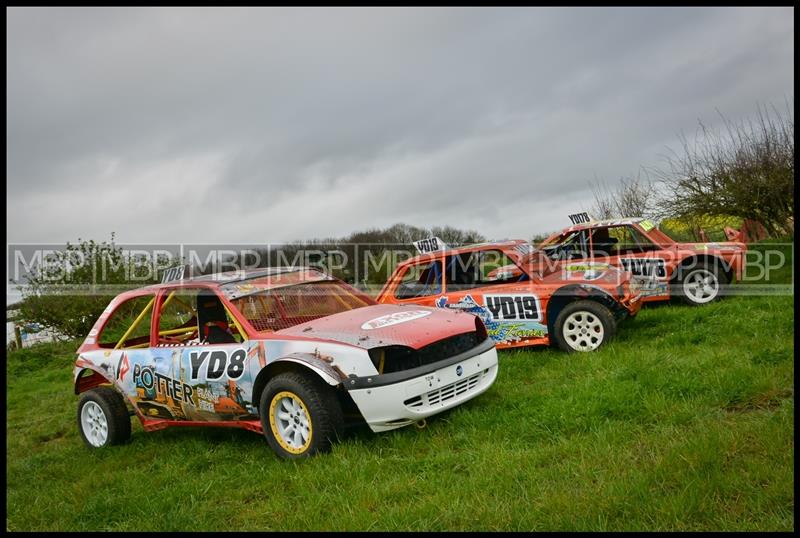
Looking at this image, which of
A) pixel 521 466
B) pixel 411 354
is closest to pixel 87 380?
pixel 411 354

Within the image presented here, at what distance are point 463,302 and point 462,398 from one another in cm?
294

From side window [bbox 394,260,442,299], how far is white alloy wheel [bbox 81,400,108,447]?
4061 mm

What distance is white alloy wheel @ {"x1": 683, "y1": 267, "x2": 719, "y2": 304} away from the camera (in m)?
9.21

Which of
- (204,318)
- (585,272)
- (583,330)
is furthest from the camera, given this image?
(585,272)

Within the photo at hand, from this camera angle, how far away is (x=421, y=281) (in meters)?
8.80

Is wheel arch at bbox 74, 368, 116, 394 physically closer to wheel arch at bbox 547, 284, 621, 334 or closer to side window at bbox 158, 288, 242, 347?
side window at bbox 158, 288, 242, 347

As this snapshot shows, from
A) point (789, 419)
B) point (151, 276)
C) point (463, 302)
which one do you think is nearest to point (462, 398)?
point (789, 419)

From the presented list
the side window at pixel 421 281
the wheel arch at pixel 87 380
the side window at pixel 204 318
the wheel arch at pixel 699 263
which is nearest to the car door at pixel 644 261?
the wheel arch at pixel 699 263

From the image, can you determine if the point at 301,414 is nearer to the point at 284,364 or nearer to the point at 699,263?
the point at 284,364

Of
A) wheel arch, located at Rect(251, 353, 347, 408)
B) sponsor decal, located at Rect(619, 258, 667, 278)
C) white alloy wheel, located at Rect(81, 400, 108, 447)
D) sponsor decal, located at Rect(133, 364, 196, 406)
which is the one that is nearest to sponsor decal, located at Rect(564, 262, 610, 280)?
sponsor decal, located at Rect(619, 258, 667, 278)

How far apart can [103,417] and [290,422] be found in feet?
8.30

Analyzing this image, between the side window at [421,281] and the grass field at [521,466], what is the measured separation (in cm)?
205

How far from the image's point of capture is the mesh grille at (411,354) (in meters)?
4.82

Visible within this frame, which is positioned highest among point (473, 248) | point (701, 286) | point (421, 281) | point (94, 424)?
point (473, 248)
